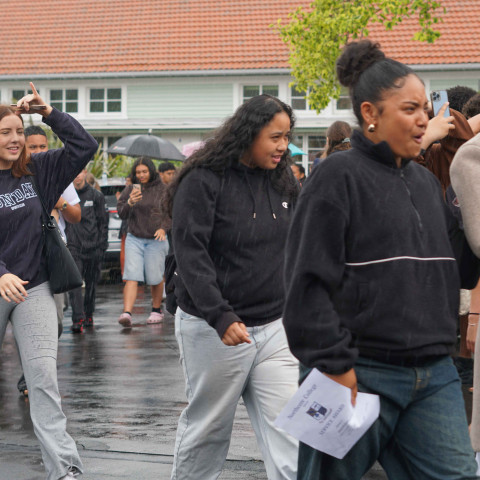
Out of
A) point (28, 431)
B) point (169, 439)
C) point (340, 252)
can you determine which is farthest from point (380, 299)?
point (28, 431)

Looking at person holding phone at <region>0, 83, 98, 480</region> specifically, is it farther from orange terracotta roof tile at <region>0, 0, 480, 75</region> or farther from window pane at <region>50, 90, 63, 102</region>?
window pane at <region>50, 90, 63, 102</region>

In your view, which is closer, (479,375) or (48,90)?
(479,375)

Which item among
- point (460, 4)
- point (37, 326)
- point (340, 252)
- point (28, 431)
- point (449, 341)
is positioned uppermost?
point (460, 4)

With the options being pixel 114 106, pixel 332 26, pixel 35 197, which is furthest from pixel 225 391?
pixel 114 106

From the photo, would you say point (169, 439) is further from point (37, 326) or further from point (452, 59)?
point (452, 59)

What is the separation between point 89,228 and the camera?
12023mm

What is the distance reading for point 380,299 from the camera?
300 cm

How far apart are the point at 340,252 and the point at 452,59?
29787 millimetres

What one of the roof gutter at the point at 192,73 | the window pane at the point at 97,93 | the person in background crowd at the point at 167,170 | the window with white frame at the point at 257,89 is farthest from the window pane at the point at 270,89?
the person in background crowd at the point at 167,170

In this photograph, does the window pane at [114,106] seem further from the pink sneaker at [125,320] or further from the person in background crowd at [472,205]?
the person in background crowd at [472,205]

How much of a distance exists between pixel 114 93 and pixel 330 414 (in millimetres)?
33205

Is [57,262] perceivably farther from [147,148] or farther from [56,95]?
[56,95]

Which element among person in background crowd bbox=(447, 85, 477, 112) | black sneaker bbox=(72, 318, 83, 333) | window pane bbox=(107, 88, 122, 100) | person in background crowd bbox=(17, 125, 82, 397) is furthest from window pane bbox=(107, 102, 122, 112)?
person in background crowd bbox=(447, 85, 477, 112)

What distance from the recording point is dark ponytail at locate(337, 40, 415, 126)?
10.3ft
